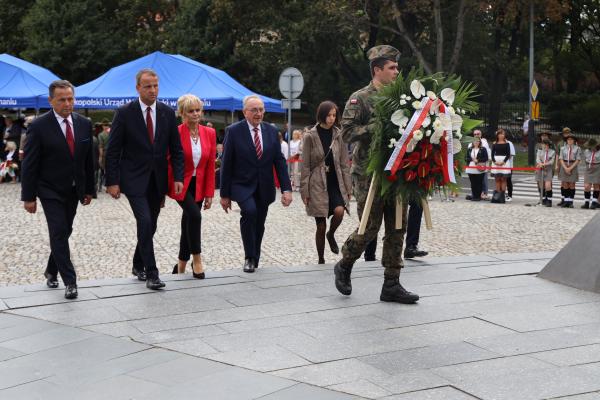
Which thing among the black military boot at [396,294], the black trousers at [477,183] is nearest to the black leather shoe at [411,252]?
the black military boot at [396,294]

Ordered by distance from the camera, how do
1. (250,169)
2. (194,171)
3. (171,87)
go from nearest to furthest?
(194,171) < (250,169) < (171,87)

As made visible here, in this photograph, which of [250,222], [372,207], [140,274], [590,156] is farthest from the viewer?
[590,156]

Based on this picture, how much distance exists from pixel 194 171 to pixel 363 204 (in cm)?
172

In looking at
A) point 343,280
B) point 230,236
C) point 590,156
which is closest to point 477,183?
point 590,156

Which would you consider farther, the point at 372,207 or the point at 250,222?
the point at 250,222

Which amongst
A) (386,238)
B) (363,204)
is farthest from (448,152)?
(363,204)

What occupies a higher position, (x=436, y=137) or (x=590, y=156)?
(x=436, y=137)

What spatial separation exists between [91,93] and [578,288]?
59.4ft

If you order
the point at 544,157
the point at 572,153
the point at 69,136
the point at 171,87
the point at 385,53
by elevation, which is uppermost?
the point at 171,87

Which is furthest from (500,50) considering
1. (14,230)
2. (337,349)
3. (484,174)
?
(337,349)

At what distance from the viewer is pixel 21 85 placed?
80.6 ft

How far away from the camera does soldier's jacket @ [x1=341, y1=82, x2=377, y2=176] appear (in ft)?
21.5

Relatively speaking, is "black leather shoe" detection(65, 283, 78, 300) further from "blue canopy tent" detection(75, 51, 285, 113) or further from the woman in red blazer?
"blue canopy tent" detection(75, 51, 285, 113)

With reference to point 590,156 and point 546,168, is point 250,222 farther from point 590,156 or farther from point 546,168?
point 546,168
